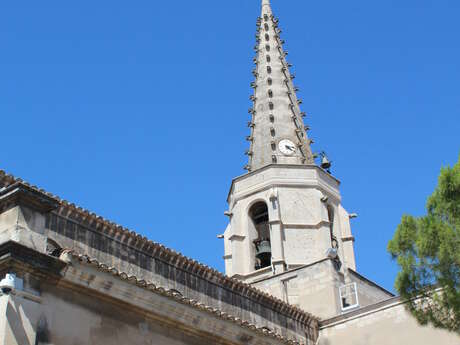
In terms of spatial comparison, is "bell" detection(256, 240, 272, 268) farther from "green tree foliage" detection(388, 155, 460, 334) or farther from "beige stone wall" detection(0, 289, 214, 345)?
"green tree foliage" detection(388, 155, 460, 334)

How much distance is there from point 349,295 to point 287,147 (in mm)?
6876

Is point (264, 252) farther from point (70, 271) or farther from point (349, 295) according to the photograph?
point (70, 271)

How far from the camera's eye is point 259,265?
27.2 meters

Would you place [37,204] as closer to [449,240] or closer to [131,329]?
[131,329]

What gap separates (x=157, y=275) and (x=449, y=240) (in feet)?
29.5

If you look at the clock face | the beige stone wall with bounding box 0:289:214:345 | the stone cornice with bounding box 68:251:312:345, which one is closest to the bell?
the clock face

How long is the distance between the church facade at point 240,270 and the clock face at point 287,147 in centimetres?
4

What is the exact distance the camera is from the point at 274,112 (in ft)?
→ 102

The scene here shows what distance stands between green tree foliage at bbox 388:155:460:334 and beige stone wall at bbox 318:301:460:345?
761cm

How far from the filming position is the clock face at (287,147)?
96.2 ft

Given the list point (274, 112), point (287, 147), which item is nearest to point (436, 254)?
point (287, 147)

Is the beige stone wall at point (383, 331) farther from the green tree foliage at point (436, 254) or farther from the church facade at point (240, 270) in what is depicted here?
the green tree foliage at point (436, 254)

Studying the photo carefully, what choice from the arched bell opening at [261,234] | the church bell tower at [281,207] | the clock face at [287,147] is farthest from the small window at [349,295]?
the clock face at [287,147]

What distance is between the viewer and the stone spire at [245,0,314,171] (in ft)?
96.7
